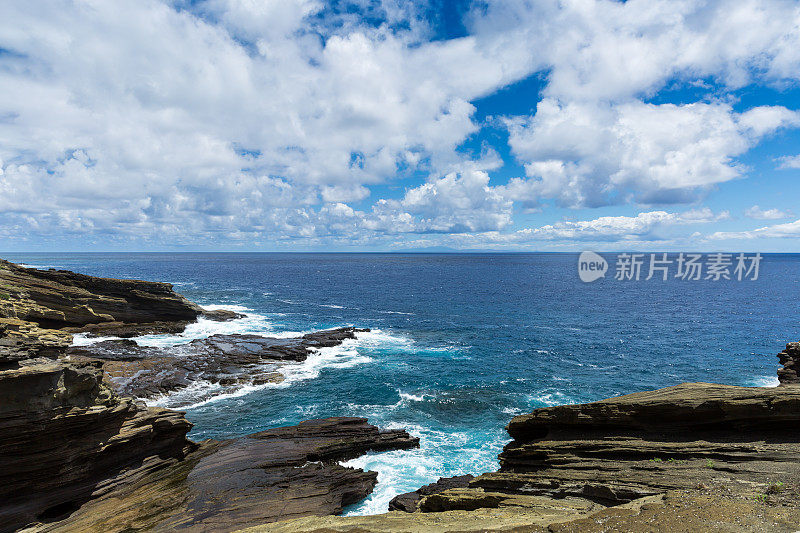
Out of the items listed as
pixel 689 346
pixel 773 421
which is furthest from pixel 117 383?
pixel 689 346

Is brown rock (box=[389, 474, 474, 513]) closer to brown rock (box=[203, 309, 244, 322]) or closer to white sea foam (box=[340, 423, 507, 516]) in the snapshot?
white sea foam (box=[340, 423, 507, 516])

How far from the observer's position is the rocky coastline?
43.4 ft

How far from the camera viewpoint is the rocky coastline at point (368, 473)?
13.2m

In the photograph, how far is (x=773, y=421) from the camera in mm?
16250

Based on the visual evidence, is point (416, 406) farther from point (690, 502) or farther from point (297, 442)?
point (690, 502)

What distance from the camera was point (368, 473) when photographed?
26672 millimetres

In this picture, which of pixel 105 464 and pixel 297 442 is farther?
pixel 297 442

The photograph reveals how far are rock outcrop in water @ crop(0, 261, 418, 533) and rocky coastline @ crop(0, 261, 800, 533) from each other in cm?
8

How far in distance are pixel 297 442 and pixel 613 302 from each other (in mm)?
100630

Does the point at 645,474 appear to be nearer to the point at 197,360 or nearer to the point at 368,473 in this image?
the point at 368,473

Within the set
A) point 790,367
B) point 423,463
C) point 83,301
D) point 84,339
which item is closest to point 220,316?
point 83,301

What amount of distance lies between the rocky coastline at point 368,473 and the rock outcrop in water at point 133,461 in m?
0.08

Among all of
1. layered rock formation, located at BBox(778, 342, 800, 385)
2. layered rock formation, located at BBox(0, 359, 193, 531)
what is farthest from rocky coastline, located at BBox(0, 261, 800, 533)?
layered rock formation, located at BBox(778, 342, 800, 385)

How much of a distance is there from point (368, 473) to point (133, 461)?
15.3 meters
